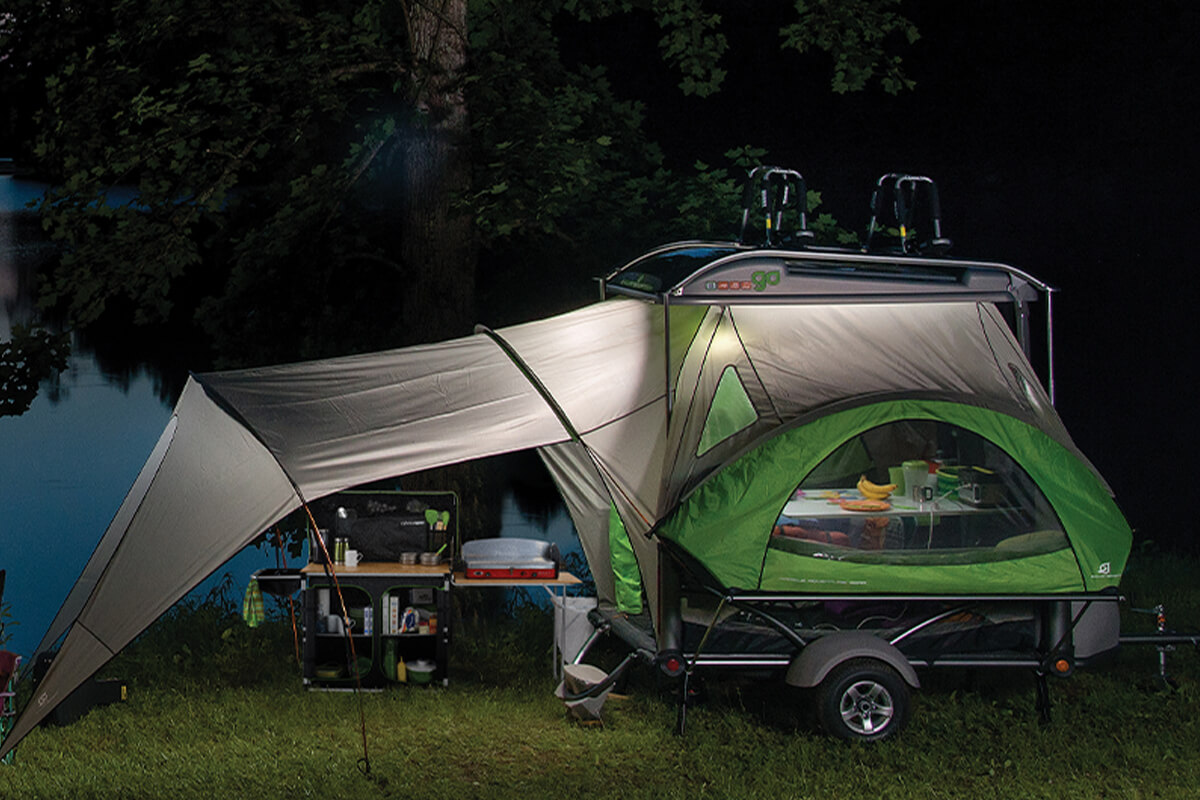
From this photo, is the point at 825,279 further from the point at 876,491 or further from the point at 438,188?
the point at 438,188

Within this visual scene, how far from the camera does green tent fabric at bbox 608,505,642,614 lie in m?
6.68

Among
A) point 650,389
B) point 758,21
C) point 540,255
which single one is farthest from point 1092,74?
point 650,389

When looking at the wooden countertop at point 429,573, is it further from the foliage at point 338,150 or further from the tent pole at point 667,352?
the foliage at point 338,150

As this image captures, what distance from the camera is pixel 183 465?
545 centimetres

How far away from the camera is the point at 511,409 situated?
5637mm

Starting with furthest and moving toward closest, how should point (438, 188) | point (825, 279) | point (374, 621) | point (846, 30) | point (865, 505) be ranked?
point (846, 30)
point (438, 188)
point (374, 621)
point (865, 505)
point (825, 279)

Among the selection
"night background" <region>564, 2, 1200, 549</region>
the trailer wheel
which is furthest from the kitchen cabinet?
"night background" <region>564, 2, 1200, 549</region>

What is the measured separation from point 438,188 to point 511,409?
2.52 m

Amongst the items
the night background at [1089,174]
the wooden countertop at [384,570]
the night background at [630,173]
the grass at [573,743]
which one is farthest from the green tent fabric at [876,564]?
the night background at [1089,174]

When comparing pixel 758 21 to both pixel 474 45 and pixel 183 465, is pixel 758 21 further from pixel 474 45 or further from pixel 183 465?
pixel 183 465

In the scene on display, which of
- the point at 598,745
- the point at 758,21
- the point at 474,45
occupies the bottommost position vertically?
the point at 598,745

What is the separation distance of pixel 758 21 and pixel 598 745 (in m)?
7.11

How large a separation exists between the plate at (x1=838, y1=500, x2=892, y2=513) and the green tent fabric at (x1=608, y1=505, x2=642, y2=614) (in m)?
1.16

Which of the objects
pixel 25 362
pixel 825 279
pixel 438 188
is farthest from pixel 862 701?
pixel 25 362
